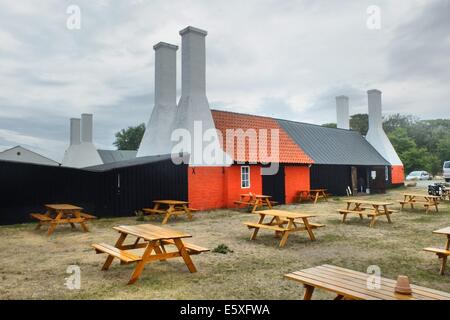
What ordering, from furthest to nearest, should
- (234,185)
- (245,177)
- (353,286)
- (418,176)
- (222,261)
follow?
(418,176)
(245,177)
(234,185)
(222,261)
(353,286)

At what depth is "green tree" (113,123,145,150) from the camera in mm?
67125

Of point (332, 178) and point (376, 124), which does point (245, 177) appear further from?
point (376, 124)

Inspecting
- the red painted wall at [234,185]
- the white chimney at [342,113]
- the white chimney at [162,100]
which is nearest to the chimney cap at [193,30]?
the white chimney at [162,100]

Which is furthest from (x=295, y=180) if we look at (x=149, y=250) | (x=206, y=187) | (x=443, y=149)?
(x=443, y=149)

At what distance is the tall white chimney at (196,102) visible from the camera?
630 inches

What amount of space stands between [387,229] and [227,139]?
918cm

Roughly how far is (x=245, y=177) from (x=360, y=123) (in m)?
52.3

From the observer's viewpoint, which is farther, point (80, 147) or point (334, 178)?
point (80, 147)

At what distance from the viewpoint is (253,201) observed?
1535cm

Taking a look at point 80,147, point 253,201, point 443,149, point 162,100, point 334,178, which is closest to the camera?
point 253,201

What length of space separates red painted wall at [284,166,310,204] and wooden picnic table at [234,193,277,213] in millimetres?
2508

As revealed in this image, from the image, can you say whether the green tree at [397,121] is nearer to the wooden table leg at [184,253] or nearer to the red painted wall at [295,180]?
the red painted wall at [295,180]

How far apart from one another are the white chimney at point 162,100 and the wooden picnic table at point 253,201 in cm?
526
